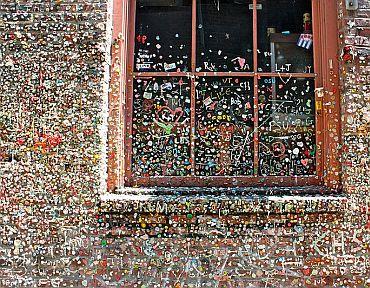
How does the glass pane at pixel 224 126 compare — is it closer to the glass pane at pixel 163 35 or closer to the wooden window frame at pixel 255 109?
the wooden window frame at pixel 255 109

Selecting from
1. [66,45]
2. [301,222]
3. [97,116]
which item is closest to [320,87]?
[301,222]

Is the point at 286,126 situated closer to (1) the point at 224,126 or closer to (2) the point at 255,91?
(2) the point at 255,91

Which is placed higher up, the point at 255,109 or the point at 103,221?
the point at 255,109

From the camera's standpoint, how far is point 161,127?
3.56 m

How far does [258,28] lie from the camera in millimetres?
3646

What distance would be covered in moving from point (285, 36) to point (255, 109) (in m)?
0.60

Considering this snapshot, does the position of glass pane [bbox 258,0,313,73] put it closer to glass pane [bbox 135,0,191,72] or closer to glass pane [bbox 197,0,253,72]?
glass pane [bbox 197,0,253,72]

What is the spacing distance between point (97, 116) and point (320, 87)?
159 cm

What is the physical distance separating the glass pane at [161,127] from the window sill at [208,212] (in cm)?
24

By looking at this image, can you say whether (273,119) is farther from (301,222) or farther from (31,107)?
(31,107)

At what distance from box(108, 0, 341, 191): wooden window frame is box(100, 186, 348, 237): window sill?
0.15 metres

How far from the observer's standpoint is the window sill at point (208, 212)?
3.32 metres

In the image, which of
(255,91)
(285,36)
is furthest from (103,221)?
(285,36)

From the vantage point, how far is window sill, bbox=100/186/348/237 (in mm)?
3322
